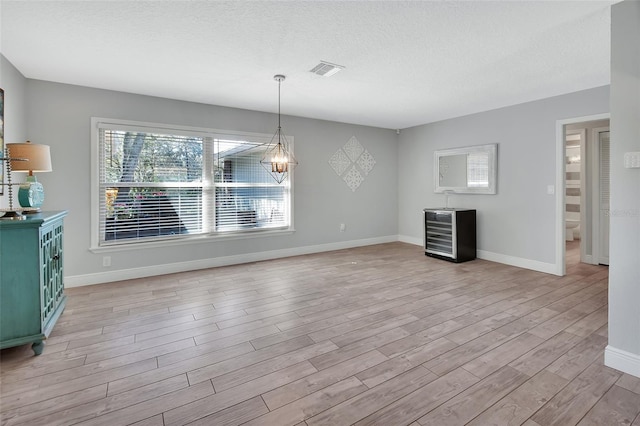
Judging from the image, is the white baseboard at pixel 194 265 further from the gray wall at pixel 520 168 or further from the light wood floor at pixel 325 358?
the gray wall at pixel 520 168

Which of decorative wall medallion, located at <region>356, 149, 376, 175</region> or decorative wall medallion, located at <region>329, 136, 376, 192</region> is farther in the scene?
decorative wall medallion, located at <region>356, 149, 376, 175</region>

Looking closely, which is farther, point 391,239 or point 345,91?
point 391,239

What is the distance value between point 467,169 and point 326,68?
3398 mm

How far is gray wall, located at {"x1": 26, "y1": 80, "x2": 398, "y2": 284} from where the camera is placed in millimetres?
3797

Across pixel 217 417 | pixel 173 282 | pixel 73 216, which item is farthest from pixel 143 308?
pixel 217 417

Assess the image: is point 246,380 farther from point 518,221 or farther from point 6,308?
point 518,221

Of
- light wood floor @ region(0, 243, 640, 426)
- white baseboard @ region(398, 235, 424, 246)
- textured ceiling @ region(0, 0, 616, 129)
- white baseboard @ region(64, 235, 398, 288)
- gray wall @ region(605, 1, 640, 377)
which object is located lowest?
light wood floor @ region(0, 243, 640, 426)

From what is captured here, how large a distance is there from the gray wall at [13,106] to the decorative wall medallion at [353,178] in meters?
4.68

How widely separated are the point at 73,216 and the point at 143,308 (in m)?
1.71

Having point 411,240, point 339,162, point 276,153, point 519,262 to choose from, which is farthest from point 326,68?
point 411,240

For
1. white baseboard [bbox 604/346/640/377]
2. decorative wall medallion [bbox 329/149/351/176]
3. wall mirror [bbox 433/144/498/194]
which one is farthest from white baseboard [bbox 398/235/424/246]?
white baseboard [bbox 604/346/640/377]

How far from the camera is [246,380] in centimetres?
203

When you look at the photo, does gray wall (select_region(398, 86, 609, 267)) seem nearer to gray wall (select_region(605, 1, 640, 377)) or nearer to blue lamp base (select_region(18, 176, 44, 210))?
gray wall (select_region(605, 1, 640, 377))

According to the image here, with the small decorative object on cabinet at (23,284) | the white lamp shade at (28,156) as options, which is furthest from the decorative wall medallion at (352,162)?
the small decorative object on cabinet at (23,284)
